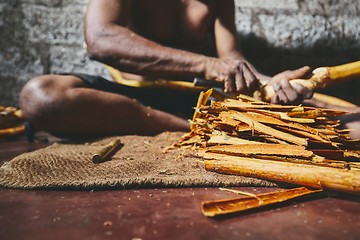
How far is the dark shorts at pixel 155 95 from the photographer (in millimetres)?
1954

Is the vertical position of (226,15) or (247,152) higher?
(226,15)

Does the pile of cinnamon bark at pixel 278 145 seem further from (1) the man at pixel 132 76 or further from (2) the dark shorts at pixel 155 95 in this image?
(2) the dark shorts at pixel 155 95

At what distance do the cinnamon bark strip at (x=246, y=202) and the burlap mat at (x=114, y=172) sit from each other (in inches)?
3.9

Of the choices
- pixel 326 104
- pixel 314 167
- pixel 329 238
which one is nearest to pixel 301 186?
pixel 314 167

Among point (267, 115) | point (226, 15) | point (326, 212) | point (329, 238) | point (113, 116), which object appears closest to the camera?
point (329, 238)

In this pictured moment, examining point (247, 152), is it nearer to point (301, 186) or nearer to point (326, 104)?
point (301, 186)

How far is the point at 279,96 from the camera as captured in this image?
1.45m

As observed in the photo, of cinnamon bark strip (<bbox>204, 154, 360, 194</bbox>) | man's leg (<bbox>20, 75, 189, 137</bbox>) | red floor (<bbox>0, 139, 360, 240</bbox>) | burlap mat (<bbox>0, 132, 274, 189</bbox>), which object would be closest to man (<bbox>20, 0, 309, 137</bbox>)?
man's leg (<bbox>20, 75, 189, 137</bbox>)

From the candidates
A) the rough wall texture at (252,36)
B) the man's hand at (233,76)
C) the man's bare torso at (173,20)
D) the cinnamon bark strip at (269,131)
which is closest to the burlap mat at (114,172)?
the cinnamon bark strip at (269,131)

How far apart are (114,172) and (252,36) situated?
188 cm

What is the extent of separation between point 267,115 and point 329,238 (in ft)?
1.83

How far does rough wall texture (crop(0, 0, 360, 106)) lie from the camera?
2547 millimetres

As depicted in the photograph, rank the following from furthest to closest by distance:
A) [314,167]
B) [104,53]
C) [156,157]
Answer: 1. [104,53]
2. [156,157]
3. [314,167]

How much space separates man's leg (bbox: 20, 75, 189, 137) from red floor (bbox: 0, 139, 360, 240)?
2.73 feet
